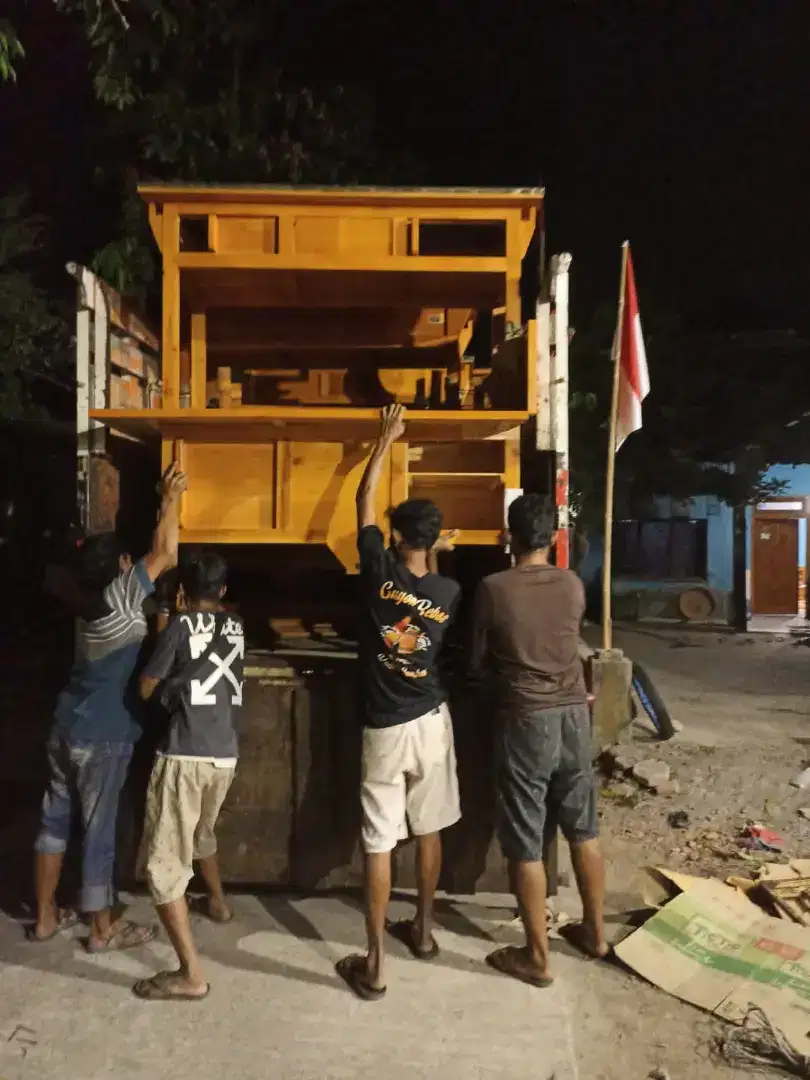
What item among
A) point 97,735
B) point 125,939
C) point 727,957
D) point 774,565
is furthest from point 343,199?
point 774,565

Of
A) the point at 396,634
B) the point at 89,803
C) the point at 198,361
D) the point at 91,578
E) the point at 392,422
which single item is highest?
the point at 198,361

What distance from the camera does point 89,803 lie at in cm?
381

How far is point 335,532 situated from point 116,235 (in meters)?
6.21

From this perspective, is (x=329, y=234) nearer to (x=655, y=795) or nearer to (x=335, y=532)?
(x=335, y=532)

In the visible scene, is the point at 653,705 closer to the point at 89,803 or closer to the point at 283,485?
the point at 283,485

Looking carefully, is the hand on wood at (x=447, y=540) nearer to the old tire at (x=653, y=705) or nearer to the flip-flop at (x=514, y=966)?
the flip-flop at (x=514, y=966)

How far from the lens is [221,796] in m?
Answer: 3.67

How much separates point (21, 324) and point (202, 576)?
5724 mm

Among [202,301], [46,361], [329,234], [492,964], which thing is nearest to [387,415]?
[329,234]

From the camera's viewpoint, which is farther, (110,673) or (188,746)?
(110,673)

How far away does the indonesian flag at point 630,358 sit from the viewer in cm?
711

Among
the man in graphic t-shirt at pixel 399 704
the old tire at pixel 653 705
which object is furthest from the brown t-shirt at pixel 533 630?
the old tire at pixel 653 705

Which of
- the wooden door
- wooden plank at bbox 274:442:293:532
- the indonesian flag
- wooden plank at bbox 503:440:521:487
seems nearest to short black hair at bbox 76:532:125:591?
wooden plank at bbox 274:442:293:532

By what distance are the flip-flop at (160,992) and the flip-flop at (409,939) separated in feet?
3.18
